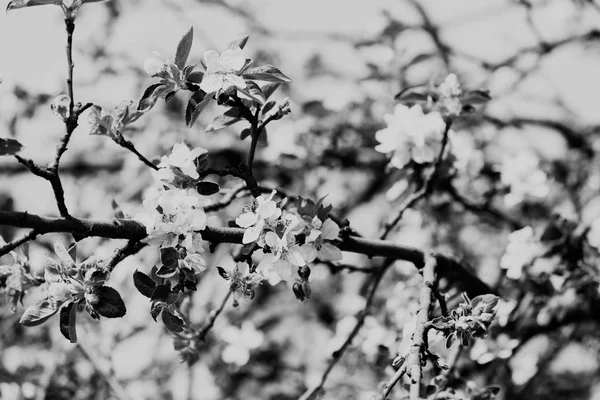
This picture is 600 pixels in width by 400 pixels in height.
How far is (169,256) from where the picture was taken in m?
1.09

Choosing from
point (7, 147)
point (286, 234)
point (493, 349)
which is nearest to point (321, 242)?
point (286, 234)

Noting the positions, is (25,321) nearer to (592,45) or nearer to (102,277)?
(102,277)

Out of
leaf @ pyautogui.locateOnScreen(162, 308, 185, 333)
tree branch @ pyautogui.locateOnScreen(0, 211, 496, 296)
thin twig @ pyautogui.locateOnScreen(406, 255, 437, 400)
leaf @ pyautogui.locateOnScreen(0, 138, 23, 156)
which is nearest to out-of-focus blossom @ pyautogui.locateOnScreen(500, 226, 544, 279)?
tree branch @ pyautogui.locateOnScreen(0, 211, 496, 296)

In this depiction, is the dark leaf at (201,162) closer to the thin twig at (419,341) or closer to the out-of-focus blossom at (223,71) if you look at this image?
the out-of-focus blossom at (223,71)

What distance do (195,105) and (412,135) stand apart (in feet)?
1.95

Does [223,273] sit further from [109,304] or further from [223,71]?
[223,71]

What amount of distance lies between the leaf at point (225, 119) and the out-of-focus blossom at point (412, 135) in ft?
1.50

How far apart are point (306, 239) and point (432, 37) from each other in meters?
2.06

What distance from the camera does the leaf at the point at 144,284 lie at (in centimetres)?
115

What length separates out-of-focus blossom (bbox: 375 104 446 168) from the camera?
1559mm

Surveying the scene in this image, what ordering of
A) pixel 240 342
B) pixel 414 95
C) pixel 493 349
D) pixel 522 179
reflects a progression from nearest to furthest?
1. pixel 414 95
2. pixel 493 349
3. pixel 522 179
4. pixel 240 342

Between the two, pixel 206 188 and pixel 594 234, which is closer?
pixel 206 188

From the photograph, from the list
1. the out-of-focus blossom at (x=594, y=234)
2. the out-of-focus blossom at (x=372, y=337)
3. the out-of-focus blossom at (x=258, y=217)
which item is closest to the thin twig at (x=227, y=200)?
the out-of-focus blossom at (x=258, y=217)

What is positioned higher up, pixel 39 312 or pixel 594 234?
pixel 39 312
